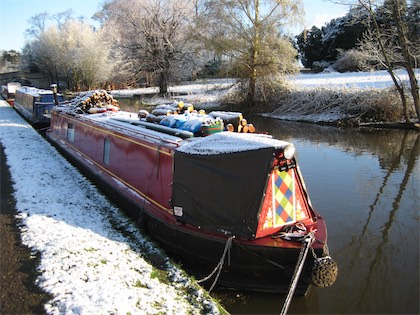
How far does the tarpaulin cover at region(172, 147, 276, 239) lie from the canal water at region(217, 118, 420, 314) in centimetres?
93

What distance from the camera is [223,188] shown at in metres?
4.64

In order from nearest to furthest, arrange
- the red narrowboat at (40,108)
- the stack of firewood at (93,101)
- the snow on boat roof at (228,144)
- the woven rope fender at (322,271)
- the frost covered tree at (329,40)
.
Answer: the woven rope fender at (322,271) → the snow on boat roof at (228,144) → the stack of firewood at (93,101) → the red narrowboat at (40,108) → the frost covered tree at (329,40)

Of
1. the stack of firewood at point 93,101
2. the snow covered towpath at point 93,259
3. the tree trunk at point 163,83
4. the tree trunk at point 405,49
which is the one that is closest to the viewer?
the snow covered towpath at point 93,259

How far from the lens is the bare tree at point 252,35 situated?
21.1 metres

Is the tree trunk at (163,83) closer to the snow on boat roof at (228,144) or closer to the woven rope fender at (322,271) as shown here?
the snow on boat roof at (228,144)

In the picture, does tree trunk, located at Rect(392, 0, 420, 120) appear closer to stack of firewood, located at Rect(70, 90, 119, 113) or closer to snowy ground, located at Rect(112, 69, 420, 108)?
snowy ground, located at Rect(112, 69, 420, 108)

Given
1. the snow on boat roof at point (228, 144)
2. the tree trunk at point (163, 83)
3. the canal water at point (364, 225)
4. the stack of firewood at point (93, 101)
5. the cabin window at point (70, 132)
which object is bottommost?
the canal water at point (364, 225)

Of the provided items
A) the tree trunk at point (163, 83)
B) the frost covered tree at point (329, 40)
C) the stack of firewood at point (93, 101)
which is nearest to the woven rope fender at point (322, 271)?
the stack of firewood at point (93, 101)

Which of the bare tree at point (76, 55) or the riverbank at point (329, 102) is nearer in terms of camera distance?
the riverbank at point (329, 102)

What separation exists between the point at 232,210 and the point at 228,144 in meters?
0.82

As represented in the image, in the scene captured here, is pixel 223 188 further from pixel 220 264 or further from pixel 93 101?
pixel 93 101

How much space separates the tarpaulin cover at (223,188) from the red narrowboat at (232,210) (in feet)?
0.04

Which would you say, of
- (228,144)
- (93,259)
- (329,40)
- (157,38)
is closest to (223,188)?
(228,144)

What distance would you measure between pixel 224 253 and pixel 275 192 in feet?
3.20
